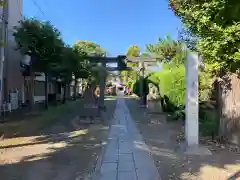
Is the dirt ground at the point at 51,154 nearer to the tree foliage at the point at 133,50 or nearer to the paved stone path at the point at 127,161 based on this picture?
the paved stone path at the point at 127,161

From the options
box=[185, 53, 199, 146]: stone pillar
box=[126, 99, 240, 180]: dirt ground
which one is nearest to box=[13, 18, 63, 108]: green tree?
box=[126, 99, 240, 180]: dirt ground

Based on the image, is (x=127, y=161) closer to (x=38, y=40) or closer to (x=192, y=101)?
(x=192, y=101)

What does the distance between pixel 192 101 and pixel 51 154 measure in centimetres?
390

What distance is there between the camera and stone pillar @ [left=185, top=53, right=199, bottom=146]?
9812 mm

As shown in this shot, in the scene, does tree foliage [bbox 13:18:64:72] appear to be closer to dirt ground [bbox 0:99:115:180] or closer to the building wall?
the building wall

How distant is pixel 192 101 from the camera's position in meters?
9.92

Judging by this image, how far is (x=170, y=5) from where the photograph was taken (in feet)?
38.5

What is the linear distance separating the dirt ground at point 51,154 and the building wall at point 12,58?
11.4 meters

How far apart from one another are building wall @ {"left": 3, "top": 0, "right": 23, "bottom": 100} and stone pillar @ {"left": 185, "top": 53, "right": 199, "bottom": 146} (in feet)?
53.5

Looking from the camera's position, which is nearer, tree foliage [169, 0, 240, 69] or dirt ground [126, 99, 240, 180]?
dirt ground [126, 99, 240, 180]

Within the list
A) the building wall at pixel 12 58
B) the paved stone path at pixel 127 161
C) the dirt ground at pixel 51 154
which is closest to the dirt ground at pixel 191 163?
the paved stone path at pixel 127 161

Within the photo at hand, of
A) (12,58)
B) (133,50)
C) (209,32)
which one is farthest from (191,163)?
(133,50)

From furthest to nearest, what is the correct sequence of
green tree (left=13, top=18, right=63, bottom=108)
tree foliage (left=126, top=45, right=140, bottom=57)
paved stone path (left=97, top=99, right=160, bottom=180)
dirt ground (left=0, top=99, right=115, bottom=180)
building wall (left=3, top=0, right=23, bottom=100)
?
1. tree foliage (left=126, top=45, right=140, bottom=57)
2. building wall (left=3, top=0, right=23, bottom=100)
3. green tree (left=13, top=18, right=63, bottom=108)
4. dirt ground (left=0, top=99, right=115, bottom=180)
5. paved stone path (left=97, top=99, right=160, bottom=180)

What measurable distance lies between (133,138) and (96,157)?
3.21 metres
